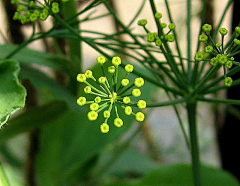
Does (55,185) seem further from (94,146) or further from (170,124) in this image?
(170,124)

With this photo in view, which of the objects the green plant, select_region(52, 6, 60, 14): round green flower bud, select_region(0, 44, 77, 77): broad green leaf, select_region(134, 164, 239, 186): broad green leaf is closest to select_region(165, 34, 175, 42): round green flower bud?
the green plant

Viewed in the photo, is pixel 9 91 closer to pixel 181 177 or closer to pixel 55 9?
pixel 55 9

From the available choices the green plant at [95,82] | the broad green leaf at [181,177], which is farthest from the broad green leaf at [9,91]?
the broad green leaf at [181,177]

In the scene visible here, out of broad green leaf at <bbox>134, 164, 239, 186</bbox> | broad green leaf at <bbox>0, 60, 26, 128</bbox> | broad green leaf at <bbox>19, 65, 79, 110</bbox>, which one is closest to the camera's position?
broad green leaf at <bbox>0, 60, 26, 128</bbox>

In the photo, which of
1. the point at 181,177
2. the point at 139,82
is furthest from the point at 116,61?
the point at 181,177

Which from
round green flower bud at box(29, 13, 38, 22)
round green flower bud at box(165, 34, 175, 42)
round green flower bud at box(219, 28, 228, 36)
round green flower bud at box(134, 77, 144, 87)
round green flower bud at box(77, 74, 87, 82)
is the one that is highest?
round green flower bud at box(29, 13, 38, 22)

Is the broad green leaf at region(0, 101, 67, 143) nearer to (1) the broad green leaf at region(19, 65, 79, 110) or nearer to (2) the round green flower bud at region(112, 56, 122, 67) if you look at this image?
(1) the broad green leaf at region(19, 65, 79, 110)
